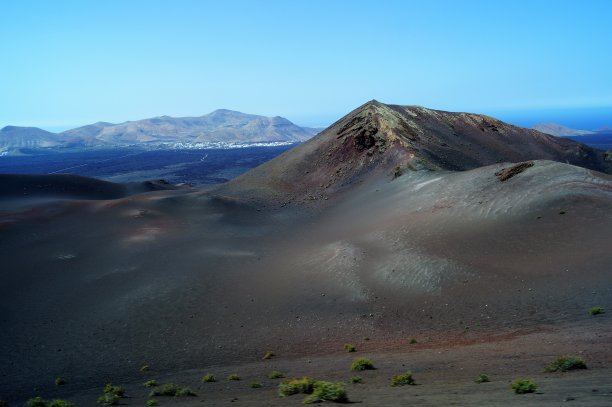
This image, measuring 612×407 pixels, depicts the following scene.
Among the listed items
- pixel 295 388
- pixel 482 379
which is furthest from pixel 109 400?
pixel 482 379

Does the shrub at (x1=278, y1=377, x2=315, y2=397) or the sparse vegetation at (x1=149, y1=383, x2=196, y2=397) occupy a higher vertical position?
the shrub at (x1=278, y1=377, x2=315, y2=397)

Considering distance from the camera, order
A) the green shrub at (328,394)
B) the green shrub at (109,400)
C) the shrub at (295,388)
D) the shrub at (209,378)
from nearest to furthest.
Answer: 1. the green shrub at (328,394)
2. the shrub at (295,388)
3. the green shrub at (109,400)
4. the shrub at (209,378)

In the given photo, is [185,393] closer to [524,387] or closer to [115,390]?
[115,390]

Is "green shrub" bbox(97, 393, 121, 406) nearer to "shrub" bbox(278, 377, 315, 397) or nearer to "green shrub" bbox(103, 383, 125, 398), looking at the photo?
"green shrub" bbox(103, 383, 125, 398)

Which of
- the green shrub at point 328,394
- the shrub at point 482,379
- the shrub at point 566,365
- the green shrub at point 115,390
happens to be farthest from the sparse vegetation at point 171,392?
the shrub at point 566,365

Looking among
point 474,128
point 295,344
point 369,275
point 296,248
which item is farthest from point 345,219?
point 474,128

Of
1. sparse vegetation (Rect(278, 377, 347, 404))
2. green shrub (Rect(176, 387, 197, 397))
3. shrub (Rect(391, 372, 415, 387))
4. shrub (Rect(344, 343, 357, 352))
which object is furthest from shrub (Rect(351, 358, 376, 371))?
green shrub (Rect(176, 387, 197, 397))

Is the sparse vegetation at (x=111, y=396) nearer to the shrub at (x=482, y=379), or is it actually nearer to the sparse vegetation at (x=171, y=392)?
the sparse vegetation at (x=171, y=392)
